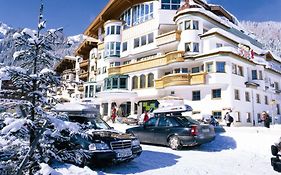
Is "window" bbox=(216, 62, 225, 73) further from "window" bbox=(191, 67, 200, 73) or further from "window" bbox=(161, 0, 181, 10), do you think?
"window" bbox=(161, 0, 181, 10)

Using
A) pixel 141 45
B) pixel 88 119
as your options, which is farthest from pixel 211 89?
pixel 88 119

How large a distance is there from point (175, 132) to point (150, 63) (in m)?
22.4

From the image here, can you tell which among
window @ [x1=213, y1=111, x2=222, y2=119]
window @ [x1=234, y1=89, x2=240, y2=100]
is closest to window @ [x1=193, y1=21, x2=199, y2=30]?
window @ [x1=234, y1=89, x2=240, y2=100]

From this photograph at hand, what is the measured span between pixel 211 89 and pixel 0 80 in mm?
26943

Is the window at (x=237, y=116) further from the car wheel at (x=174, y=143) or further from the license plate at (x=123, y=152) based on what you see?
the license plate at (x=123, y=152)

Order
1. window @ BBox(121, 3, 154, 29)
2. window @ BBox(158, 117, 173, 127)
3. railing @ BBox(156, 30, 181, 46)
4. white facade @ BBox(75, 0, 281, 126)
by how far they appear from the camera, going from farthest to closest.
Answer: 1. window @ BBox(121, 3, 154, 29)
2. railing @ BBox(156, 30, 181, 46)
3. white facade @ BBox(75, 0, 281, 126)
4. window @ BBox(158, 117, 173, 127)

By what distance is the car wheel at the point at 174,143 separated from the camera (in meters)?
11.5

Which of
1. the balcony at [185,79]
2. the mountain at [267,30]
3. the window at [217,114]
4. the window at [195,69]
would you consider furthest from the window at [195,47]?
the mountain at [267,30]

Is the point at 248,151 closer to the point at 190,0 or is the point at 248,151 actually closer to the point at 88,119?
the point at 88,119

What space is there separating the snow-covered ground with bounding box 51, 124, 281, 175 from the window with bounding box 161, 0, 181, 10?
84.3 feet

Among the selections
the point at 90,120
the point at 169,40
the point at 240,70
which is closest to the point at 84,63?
the point at 169,40

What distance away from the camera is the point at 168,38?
3203cm

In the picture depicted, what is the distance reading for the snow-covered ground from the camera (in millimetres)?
7512

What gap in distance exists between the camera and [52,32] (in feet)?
12.9
